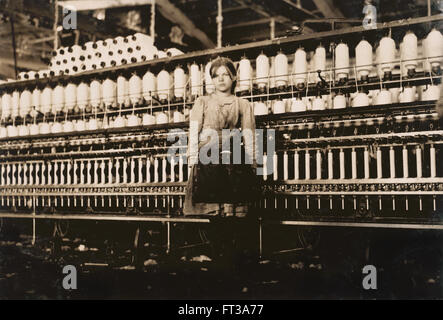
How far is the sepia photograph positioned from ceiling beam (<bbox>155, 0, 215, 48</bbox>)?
253 cm

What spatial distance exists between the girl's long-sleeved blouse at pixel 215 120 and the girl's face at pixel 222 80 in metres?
0.08

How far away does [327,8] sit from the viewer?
26.5 feet

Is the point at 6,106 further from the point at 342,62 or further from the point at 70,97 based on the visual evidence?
the point at 342,62

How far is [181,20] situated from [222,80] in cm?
553

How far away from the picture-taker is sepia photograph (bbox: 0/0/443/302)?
3.83 m

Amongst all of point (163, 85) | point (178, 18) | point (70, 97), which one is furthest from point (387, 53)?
point (178, 18)

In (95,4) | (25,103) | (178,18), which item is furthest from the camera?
(178,18)

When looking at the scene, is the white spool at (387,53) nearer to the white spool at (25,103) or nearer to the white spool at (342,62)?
the white spool at (342,62)

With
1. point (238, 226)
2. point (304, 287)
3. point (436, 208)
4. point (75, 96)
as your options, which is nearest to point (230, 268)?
point (238, 226)

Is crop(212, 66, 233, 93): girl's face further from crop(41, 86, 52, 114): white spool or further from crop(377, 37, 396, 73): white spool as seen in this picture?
crop(41, 86, 52, 114): white spool

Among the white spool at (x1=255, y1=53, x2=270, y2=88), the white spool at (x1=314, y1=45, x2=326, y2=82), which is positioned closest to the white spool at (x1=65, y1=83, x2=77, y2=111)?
the white spool at (x1=255, y1=53, x2=270, y2=88)

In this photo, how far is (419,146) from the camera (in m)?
3.87

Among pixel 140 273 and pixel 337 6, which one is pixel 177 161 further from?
pixel 337 6

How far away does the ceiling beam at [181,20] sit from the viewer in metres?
8.62
